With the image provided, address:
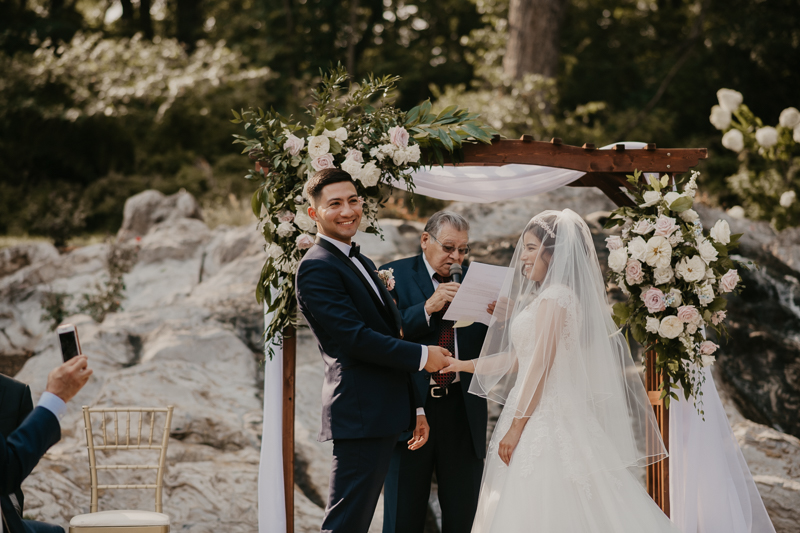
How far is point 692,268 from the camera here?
12.9 feet

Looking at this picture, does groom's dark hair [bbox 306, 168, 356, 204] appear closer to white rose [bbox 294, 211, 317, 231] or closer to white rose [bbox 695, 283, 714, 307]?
white rose [bbox 294, 211, 317, 231]

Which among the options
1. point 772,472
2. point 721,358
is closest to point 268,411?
point 772,472

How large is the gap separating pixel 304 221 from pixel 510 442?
5.50 feet

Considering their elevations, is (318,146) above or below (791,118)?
below

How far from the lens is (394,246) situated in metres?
8.54

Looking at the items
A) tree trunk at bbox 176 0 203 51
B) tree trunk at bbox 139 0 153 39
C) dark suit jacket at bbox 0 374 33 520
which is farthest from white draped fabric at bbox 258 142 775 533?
tree trunk at bbox 139 0 153 39

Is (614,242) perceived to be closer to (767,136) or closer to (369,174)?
(369,174)

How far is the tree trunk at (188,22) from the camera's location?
16.4m

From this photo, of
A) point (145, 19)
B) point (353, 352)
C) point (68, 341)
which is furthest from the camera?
point (145, 19)

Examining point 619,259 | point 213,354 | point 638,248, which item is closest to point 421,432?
point 619,259

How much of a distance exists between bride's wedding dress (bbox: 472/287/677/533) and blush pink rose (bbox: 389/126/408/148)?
1.22 metres

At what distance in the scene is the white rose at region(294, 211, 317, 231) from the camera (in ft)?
12.9

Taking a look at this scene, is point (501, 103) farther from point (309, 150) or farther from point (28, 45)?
point (28, 45)

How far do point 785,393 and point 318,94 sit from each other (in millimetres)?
5796
